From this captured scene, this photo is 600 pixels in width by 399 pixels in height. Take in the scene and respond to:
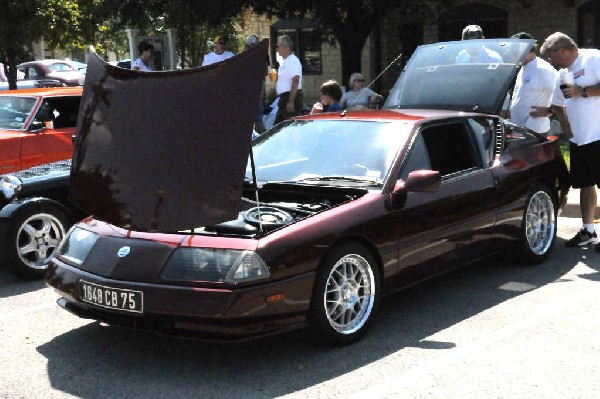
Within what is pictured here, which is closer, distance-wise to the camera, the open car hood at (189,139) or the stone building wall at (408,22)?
the open car hood at (189,139)

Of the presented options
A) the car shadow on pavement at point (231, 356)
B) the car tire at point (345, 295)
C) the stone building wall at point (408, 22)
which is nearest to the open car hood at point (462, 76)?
the car shadow on pavement at point (231, 356)

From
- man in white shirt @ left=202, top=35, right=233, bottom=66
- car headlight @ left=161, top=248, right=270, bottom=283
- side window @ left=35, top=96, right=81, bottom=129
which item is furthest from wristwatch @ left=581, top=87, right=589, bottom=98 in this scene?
man in white shirt @ left=202, top=35, right=233, bottom=66

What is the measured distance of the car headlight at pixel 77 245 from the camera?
17.3 ft

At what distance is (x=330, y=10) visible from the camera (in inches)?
766

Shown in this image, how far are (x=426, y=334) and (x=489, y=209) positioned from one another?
145 cm

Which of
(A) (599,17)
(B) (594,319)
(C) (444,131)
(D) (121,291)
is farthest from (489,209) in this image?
(A) (599,17)

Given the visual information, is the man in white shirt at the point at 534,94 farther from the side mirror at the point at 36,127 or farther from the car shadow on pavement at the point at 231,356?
the side mirror at the point at 36,127

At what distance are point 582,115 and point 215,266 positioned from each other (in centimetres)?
440

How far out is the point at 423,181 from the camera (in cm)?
562

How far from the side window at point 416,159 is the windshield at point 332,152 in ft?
0.30

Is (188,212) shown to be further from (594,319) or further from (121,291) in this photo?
(594,319)

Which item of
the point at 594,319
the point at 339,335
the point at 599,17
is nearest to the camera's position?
the point at 339,335

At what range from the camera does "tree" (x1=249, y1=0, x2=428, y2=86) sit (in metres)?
19.2

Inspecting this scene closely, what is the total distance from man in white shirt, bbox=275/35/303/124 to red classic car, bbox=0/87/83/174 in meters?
3.27
